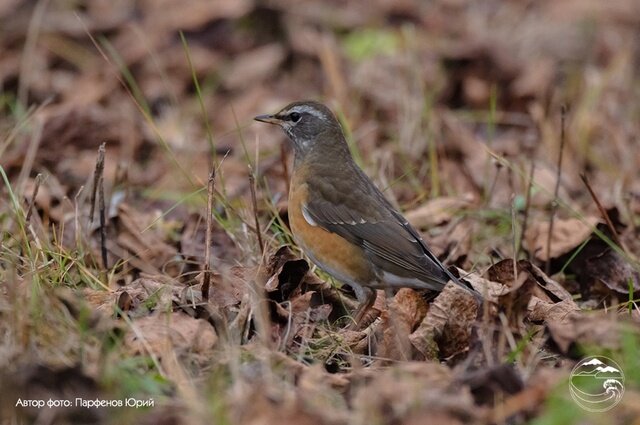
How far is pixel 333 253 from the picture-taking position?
636 cm

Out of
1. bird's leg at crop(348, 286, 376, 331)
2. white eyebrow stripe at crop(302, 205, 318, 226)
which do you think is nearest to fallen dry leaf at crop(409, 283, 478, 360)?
bird's leg at crop(348, 286, 376, 331)

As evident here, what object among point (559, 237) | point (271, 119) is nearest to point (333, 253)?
point (271, 119)

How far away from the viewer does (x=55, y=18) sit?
38.0ft

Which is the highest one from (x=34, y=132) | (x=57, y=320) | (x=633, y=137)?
(x=57, y=320)

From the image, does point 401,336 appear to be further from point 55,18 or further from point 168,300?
point 55,18

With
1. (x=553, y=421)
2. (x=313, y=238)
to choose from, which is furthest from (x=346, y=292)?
(x=553, y=421)

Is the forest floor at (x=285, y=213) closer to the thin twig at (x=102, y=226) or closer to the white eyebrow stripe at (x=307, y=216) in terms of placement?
the thin twig at (x=102, y=226)

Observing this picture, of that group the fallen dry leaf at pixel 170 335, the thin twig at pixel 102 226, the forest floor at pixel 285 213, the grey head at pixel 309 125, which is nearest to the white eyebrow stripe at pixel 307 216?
the forest floor at pixel 285 213

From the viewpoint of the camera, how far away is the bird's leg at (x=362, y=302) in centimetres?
584

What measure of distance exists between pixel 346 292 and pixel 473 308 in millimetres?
1398

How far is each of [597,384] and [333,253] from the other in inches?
93.0

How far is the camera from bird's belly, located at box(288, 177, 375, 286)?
6305 millimetres

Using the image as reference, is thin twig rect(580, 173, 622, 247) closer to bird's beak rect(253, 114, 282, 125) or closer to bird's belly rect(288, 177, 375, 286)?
bird's belly rect(288, 177, 375, 286)

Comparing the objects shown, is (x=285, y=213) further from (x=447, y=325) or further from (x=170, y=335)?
(x=170, y=335)
